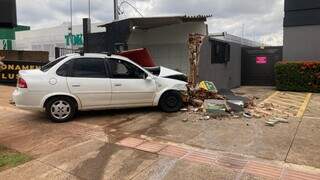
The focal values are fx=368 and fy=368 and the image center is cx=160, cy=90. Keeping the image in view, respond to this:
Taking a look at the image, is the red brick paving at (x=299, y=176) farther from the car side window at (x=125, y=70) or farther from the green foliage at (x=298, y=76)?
the green foliage at (x=298, y=76)

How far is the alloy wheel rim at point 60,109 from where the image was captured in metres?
8.55

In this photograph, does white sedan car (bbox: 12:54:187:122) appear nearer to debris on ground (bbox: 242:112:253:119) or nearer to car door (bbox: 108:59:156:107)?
car door (bbox: 108:59:156:107)

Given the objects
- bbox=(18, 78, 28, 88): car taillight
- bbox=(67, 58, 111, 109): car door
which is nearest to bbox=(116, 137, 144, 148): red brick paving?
bbox=(67, 58, 111, 109): car door

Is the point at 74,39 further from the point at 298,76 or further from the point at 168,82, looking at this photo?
the point at 168,82

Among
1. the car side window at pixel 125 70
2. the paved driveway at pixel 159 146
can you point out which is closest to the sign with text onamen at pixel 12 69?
the paved driveway at pixel 159 146

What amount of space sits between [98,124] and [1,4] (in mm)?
3827

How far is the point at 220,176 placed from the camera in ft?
17.0

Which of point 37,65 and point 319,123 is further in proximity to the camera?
point 37,65

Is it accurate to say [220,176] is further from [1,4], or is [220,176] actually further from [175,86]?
[175,86]

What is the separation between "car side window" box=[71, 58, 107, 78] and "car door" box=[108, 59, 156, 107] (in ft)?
0.76

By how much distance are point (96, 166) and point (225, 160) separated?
Answer: 6.67ft

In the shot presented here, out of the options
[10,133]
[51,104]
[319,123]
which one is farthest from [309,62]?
[10,133]

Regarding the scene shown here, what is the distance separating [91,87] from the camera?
8805 millimetres

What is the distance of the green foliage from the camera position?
15398 mm
